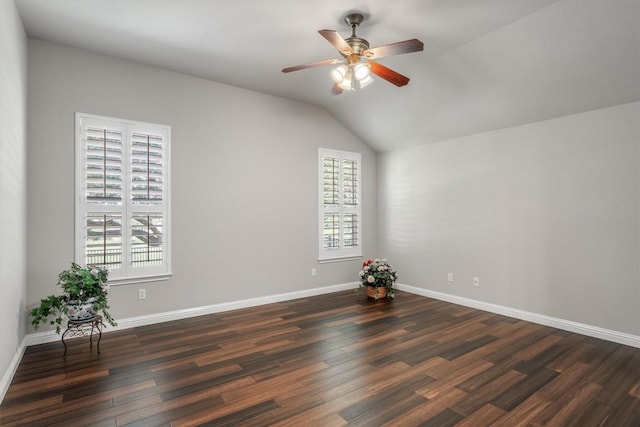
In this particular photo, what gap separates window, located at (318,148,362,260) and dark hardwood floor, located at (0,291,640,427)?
6.05 feet

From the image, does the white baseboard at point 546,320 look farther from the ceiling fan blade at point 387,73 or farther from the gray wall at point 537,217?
the ceiling fan blade at point 387,73

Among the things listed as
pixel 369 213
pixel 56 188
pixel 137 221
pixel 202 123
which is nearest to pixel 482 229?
pixel 369 213

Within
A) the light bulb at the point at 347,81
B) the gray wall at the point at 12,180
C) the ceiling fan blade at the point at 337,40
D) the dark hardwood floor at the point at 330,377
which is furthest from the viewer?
the light bulb at the point at 347,81

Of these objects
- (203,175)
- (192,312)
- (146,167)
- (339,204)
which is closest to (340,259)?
(339,204)

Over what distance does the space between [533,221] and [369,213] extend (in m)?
2.74

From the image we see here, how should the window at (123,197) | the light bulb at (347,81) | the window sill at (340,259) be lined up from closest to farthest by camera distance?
the light bulb at (347,81)
the window at (123,197)
the window sill at (340,259)

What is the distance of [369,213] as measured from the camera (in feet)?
20.8

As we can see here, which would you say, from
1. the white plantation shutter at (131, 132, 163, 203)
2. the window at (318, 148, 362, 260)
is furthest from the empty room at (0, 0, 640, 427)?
the window at (318, 148, 362, 260)

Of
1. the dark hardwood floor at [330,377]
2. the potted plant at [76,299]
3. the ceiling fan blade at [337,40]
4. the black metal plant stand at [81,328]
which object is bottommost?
the dark hardwood floor at [330,377]

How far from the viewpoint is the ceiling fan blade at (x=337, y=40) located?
2.59 m

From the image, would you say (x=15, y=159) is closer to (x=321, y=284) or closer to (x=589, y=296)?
(x=321, y=284)

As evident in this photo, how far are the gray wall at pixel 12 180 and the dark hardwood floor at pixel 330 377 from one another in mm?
482

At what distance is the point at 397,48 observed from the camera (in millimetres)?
2730

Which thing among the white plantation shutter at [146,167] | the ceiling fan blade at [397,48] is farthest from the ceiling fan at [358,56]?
the white plantation shutter at [146,167]
